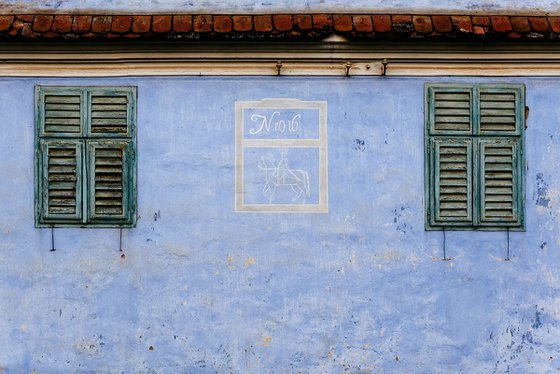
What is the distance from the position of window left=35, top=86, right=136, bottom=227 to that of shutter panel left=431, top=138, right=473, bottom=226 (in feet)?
8.66

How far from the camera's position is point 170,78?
8.05 meters

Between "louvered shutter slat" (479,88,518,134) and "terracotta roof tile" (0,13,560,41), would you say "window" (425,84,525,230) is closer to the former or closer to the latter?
"louvered shutter slat" (479,88,518,134)

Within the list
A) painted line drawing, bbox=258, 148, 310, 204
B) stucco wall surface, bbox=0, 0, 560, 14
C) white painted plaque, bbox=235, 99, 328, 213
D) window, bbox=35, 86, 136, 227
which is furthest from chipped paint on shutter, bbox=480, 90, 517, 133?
window, bbox=35, 86, 136, 227

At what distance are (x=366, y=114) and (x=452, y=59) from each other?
89 centimetres

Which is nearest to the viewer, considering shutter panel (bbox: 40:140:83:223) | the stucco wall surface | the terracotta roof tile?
the terracotta roof tile

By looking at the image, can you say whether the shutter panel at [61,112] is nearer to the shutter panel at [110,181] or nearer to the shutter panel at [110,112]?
the shutter panel at [110,112]

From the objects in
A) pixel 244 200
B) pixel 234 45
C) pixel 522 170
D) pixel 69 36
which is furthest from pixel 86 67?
pixel 522 170

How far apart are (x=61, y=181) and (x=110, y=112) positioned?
0.73 meters

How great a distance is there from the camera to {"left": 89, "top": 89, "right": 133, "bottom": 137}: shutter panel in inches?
314

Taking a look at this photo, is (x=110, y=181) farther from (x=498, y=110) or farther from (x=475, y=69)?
(x=498, y=110)

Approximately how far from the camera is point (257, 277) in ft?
26.2

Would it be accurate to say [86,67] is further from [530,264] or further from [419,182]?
[530,264]

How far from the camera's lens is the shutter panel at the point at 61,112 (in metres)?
7.97

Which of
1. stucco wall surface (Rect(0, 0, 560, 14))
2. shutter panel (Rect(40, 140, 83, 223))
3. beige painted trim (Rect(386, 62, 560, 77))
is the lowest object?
shutter panel (Rect(40, 140, 83, 223))
